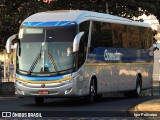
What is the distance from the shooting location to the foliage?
110ft

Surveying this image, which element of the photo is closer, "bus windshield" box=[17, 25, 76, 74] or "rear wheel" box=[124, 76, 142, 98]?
"bus windshield" box=[17, 25, 76, 74]

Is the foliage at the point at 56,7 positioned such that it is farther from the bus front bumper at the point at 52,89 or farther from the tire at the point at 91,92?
the bus front bumper at the point at 52,89

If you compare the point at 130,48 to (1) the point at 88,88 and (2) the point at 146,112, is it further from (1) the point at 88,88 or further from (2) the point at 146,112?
(2) the point at 146,112

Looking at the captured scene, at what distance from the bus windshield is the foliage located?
11.1m

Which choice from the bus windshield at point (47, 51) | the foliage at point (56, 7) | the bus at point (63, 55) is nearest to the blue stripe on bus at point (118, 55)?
the bus at point (63, 55)

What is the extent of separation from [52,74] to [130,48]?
312 inches

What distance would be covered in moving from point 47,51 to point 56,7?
475 inches

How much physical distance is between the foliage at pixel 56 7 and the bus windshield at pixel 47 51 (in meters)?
11.1

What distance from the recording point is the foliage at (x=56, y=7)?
110 feet

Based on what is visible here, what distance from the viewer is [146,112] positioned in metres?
17.9

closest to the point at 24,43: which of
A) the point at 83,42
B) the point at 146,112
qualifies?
the point at 83,42

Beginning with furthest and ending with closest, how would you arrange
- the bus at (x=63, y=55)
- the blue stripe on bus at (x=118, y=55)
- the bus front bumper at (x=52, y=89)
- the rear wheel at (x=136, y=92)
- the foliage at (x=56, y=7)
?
the foliage at (x=56, y=7)
the rear wheel at (x=136, y=92)
the blue stripe on bus at (x=118, y=55)
the bus at (x=63, y=55)
the bus front bumper at (x=52, y=89)

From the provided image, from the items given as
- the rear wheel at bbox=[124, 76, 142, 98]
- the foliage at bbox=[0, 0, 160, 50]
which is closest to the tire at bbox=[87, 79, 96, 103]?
the rear wheel at bbox=[124, 76, 142, 98]

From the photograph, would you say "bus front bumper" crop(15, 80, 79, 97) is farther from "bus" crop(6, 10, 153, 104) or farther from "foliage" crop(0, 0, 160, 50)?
"foliage" crop(0, 0, 160, 50)
